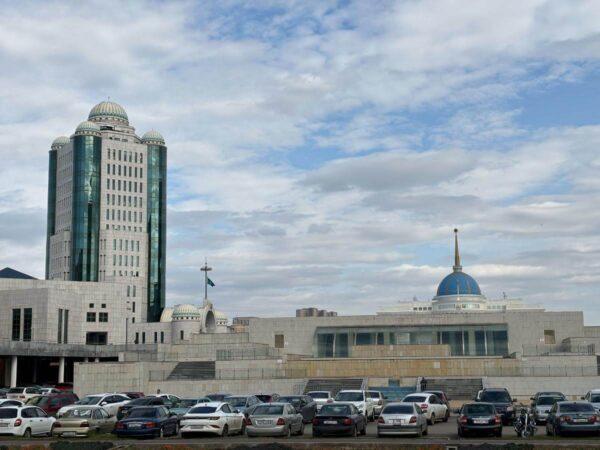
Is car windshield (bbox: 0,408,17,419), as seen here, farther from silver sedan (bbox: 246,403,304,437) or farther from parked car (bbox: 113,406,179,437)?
silver sedan (bbox: 246,403,304,437)

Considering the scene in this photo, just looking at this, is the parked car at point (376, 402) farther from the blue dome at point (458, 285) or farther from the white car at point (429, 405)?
the blue dome at point (458, 285)

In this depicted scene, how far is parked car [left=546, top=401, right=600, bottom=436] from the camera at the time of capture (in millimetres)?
31594

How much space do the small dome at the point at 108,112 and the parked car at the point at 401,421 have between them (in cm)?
15929

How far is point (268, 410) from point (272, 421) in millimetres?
1043

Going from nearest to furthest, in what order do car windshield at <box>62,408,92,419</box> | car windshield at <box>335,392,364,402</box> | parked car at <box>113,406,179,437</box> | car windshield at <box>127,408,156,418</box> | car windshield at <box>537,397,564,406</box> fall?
parked car at <box>113,406,179,437</box>, car windshield at <box>127,408,156,418</box>, car windshield at <box>62,408,92,419</box>, car windshield at <box>537,397,564,406</box>, car windshield at <box>335,392,364,402</box>

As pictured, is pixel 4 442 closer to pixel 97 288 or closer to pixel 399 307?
pixel 97 288

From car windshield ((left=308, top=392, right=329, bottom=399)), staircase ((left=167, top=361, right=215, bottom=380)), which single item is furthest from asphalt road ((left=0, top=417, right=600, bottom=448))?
staircase ((left=167, top=361, right=215, bottom=380))

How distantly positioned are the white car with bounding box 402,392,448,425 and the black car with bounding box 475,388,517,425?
2.41 m

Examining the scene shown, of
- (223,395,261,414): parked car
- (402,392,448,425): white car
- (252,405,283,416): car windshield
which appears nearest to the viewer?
(252,405,283,416): car windshield

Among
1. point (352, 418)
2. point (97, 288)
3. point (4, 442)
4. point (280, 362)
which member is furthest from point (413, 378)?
point (97, 288)

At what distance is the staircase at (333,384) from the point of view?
6501cm

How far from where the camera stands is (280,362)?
70.8 m

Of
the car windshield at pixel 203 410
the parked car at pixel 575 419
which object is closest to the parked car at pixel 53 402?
the car windshield at pixel 203 410

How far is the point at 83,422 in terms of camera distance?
118 ft
